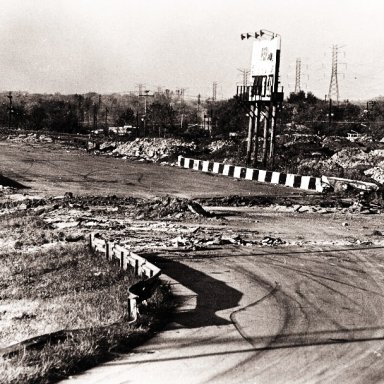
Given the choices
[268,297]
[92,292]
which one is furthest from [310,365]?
[92,292]

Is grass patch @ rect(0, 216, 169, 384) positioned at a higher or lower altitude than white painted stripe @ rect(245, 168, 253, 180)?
lower

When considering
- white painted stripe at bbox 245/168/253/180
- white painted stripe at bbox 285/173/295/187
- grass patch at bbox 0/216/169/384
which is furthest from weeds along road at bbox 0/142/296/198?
grass patch at bbox 0/216/169/384

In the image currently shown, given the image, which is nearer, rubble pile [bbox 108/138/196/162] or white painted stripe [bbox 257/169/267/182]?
white painted stripe [bbox 257/169/267/182]

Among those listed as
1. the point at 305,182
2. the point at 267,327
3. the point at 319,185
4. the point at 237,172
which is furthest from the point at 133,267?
the point at 237,172

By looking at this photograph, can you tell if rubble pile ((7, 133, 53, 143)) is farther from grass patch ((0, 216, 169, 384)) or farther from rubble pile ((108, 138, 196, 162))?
grass patch ((0, 216, 169, 384))

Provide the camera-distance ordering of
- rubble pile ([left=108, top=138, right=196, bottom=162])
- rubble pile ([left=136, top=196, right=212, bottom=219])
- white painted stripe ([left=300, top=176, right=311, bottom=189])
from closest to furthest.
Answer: rubble pile ([left=136, top=196, right=212, bottom=219]) → white painted stripe ([left=300, top=176, right=311, bottom=189]) → rubble pile ([left=108, top=138, right=196, bottom=162])

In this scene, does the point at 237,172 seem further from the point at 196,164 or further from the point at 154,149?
the point at 154,149
